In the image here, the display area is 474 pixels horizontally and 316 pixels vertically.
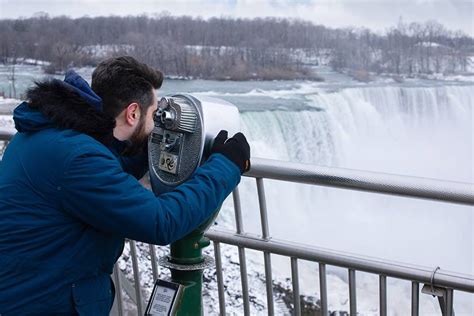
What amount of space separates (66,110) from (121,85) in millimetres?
165

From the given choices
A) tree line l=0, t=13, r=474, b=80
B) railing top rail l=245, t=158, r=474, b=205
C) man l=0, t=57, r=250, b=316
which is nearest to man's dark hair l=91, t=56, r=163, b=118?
man l=0, t=57, r=250, b=316

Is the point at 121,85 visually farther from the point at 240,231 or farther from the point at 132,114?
the point at 240,231

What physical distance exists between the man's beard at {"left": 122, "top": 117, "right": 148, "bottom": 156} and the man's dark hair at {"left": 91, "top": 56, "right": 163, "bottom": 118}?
55 mm

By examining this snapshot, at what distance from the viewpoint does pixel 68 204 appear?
1.70 meters

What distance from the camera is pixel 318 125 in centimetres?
1830

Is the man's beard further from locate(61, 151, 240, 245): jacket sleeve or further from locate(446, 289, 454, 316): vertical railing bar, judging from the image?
locate(446, 289, 454, 316): vertical railing bar

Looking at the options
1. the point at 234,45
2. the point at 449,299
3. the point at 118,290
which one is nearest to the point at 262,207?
the point at 449,299

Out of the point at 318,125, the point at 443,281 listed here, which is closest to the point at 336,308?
the point at 443,281

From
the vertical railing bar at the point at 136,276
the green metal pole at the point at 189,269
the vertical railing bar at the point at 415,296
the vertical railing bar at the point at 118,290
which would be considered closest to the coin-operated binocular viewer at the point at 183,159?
the green metal pole at the point at 189,269

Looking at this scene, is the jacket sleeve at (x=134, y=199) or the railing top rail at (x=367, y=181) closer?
the jacket sleeve at (x=134, y=199)

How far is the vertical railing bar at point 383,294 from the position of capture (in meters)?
2.12

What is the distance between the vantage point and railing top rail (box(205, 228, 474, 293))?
2.00m

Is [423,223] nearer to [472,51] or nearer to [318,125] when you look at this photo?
[318,125]

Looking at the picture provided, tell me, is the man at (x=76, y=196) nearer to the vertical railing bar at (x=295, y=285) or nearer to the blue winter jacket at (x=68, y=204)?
the blue winter jacket at (x=68, y=204)
